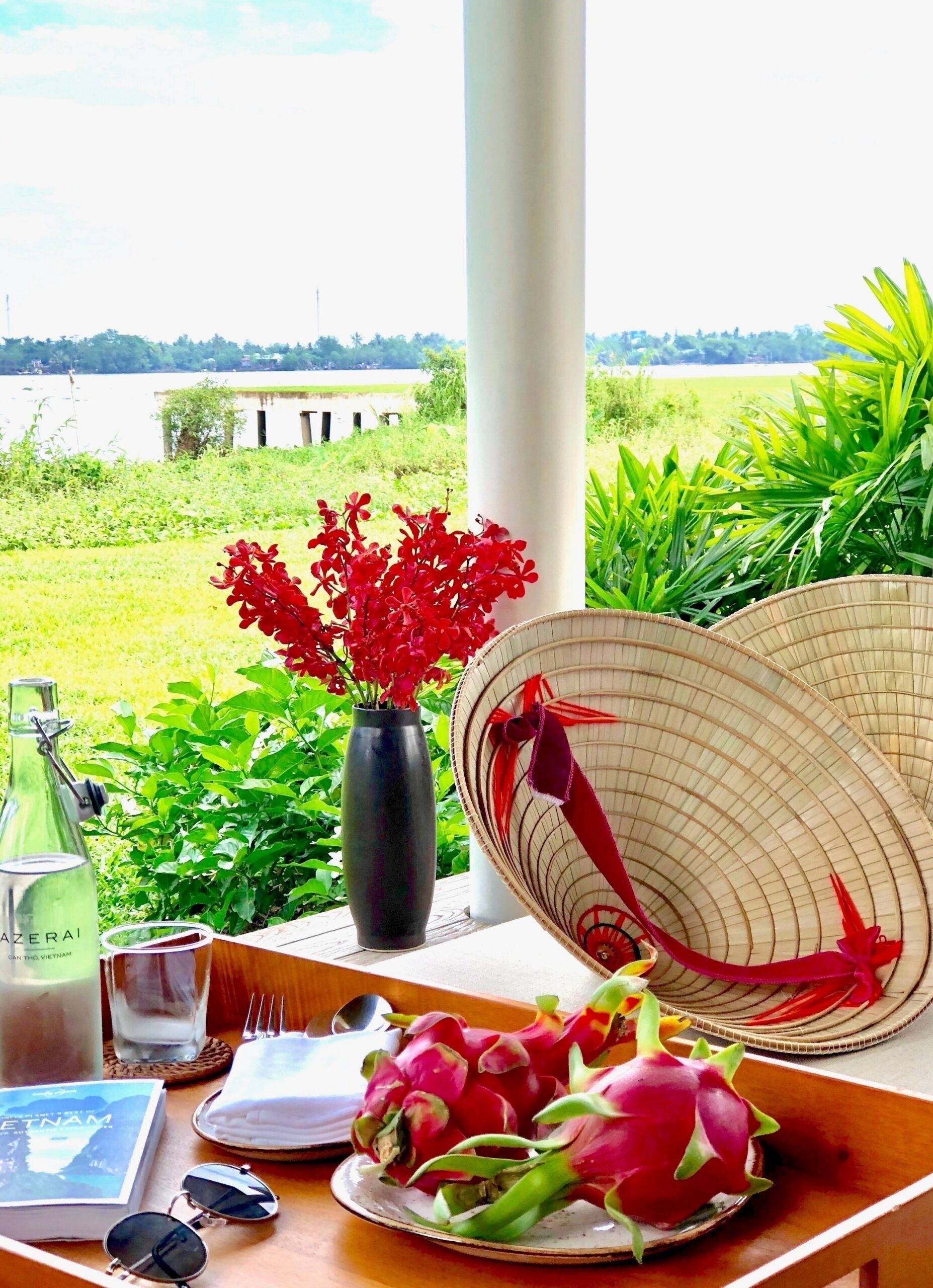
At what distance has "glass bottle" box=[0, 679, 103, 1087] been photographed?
79cm

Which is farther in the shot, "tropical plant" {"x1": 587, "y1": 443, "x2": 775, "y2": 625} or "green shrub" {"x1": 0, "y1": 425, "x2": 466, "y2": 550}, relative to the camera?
"green shrub" {"x1": 0, "y1": 425, "x2": 466, "y2": 550}

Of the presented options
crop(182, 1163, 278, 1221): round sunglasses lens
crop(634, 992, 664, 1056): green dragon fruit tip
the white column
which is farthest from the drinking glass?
the white column

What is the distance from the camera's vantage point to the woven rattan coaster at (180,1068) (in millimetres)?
840

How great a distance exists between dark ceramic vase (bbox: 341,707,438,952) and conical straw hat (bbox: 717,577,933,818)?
1.47ft

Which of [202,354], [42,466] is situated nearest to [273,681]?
[42,466]

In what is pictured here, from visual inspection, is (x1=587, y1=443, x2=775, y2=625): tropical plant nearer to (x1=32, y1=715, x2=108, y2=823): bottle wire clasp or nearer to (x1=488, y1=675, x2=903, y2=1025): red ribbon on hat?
(x1=488, y1=675, x2=903, y2=1025): red ribbon on hat

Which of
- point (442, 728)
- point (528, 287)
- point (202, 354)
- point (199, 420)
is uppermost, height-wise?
point (202, 354)

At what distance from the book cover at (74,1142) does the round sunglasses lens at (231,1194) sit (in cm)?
3

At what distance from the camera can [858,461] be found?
2615mm

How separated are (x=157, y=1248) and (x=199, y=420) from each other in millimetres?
5509

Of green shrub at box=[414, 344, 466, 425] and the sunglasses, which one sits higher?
green shrub at box=[414, 344, 466, 425]

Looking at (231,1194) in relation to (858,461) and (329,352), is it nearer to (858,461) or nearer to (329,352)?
(858,461)

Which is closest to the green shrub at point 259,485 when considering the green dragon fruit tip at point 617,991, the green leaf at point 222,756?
the green leaf at point 222,756

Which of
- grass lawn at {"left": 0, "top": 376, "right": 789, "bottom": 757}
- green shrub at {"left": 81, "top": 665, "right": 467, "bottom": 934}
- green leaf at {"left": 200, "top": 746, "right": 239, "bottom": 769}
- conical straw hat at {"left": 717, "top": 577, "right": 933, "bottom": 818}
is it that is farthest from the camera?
grass lawn at {"left": 0, "top": 376, "right": 789, "bottom": 757}
